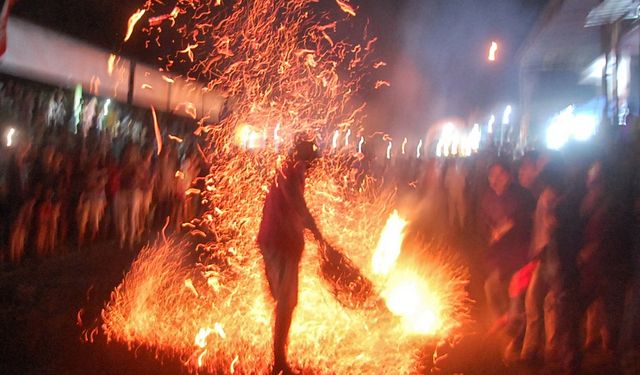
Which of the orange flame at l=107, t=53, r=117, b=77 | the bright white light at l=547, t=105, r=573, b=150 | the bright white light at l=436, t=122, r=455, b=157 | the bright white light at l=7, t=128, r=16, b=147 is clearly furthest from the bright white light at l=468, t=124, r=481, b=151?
the bright white light at l=7, t=128, r=16, b=147

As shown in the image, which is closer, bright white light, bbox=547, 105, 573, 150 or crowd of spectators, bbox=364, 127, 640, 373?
crowd of spectators, bbox=364, 127, 640, 373

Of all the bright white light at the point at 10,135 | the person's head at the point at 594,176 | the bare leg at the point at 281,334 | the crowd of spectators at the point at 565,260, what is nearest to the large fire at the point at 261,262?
the bare leg at the point at 281,334

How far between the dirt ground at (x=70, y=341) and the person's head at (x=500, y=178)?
1542 millimetres

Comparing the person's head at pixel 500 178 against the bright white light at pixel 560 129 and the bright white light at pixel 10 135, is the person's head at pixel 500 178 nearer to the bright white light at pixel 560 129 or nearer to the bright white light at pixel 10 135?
the bright white light at pixel 560 129

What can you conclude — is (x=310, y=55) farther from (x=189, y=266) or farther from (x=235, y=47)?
(x=189, y=266)

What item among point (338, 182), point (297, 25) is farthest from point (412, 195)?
point (297, 25)

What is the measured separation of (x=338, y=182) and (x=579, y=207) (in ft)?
14.5

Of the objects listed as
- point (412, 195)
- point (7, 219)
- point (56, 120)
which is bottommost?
point (7, 219)

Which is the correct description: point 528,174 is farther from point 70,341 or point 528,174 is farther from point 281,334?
point 70,341

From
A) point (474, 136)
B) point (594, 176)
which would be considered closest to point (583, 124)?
point (594, 176)

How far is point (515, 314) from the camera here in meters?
6.64

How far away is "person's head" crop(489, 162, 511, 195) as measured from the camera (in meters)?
6.75

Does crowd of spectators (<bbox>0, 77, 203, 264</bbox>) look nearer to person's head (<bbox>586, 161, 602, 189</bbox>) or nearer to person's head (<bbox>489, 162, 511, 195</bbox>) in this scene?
person's head (<bbox>489, 162, 511, 195</bbox>)

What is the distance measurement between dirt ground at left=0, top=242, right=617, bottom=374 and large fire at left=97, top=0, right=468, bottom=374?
0.26 m
